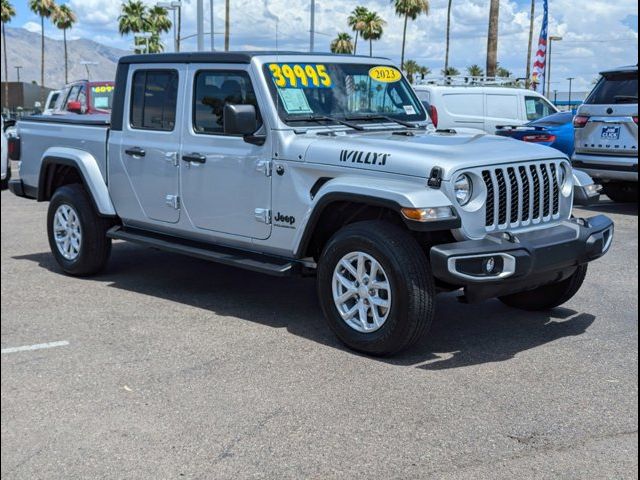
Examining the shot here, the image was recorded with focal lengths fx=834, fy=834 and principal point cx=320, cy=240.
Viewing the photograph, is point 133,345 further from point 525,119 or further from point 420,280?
point 525,119

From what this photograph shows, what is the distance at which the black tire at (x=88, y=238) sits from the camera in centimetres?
720

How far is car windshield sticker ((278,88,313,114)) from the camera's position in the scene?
588cm

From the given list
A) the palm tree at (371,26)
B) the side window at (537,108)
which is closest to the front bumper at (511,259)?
the side window at (537,108)

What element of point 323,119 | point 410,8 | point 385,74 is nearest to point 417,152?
point 323,119

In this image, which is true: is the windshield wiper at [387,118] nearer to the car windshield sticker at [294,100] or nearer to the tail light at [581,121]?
the car windshield sticker at [294,100]

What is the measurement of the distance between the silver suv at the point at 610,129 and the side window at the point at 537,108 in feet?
16.7

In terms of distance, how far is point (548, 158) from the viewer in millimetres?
5555

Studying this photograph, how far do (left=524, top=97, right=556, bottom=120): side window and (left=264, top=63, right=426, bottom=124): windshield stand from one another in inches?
418

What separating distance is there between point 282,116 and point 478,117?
37.9ft

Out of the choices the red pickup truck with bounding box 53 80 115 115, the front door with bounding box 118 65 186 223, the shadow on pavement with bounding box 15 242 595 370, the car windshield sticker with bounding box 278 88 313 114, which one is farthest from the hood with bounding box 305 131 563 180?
the red pickup truck with bounding box 53 80 115 115

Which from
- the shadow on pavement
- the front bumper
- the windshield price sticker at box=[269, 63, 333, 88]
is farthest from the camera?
the windshield price sticker at box=[269, 63, 333, 88]

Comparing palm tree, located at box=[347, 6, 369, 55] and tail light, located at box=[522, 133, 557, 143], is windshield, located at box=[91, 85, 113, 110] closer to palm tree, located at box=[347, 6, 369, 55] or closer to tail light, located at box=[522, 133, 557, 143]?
tail light, located at box=[522, 133, 557, 143]

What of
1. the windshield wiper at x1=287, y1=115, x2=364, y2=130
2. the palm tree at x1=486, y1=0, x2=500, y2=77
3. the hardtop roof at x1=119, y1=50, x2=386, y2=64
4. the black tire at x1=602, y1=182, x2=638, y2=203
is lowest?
the black tire at x1=602, y1=182, x2=638, y2=203

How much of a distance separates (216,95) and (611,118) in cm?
689
